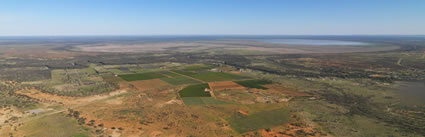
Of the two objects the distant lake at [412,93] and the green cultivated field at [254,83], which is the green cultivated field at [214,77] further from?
the distant lake at [412,93]

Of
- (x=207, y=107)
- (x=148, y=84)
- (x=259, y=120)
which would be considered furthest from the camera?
(x=148, y=84)

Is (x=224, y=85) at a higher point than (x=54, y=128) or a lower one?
lower

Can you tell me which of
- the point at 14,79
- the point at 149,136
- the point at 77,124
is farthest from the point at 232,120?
the point at 14,79

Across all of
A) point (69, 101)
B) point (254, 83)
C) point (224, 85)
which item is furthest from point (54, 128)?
point (254, 83)

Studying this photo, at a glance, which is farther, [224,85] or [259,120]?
[224,85]

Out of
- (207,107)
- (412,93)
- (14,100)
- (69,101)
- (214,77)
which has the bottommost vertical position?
(412,93)

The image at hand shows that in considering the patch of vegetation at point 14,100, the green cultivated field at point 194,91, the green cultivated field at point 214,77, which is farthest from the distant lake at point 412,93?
the patch of vegetation at point 14,100

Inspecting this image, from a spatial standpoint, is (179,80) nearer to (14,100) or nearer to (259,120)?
(259,120)
